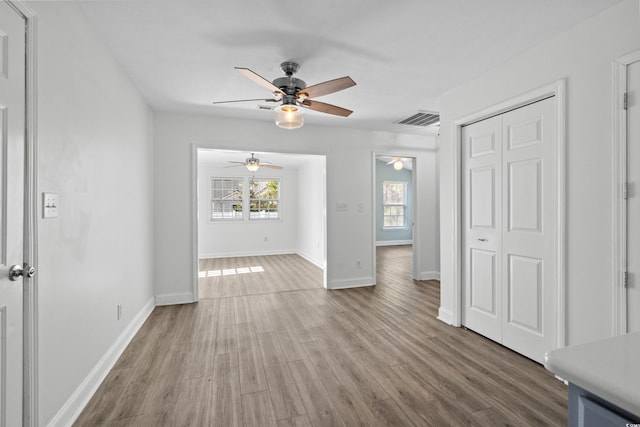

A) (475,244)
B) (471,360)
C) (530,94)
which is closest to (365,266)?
(475,244)

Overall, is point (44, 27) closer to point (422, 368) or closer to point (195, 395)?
point (195, 395)

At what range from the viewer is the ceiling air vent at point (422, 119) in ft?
13.3

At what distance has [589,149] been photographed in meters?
2.00

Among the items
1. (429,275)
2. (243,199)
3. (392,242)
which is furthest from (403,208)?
Result: (243,199)

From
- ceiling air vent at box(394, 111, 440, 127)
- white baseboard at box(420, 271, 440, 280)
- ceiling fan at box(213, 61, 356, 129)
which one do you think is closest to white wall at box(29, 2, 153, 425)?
ceiling fan at box(213, 61, 356, 129)

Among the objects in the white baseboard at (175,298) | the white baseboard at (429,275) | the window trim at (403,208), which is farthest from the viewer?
the window trim at (403,208)

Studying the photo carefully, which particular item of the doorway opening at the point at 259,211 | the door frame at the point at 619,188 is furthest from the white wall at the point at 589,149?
the doorway opening at the point at 259,211

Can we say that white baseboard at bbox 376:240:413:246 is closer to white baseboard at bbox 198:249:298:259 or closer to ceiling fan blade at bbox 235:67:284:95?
white baseboard at bbox 198:249:298:259

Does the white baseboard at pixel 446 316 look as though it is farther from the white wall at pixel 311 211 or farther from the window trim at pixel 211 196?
the window trim at pixel 211 196

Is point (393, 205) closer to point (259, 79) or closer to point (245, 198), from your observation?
point (245, 198)

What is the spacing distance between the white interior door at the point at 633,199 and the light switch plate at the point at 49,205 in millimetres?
3252

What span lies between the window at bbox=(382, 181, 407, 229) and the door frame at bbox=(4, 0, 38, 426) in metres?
9.30

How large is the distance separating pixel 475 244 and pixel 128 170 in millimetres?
3447

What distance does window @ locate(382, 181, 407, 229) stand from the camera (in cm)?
1009
